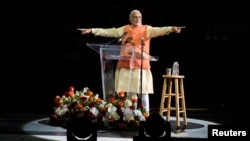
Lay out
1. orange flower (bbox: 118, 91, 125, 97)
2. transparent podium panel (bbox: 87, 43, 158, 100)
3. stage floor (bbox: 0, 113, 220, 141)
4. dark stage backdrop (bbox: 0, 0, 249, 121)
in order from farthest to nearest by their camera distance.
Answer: dark stage backdrop (bbox: 0, 0, 249, 121) → orange flower (bbox: 118, 91, 125, 97) → transparent podium panel (bbox: 87, 43, 158, 100) → stage floor (bbox: 0, 113, 220, 141)

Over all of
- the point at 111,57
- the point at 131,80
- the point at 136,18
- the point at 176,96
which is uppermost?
the point at 136,18

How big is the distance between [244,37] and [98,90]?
3.16 metres

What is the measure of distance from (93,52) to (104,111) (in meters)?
3.65

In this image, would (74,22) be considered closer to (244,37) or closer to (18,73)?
(18,73)

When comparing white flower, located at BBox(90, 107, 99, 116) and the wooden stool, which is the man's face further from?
white flower, located at BBox(90, 107, 99, 116)

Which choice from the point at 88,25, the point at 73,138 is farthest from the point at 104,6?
the point at 73,138

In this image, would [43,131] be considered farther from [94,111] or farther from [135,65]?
[135,65]

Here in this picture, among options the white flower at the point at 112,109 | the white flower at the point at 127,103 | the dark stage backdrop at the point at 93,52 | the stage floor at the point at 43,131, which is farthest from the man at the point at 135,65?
the dark stage backdrop at the point at 93,52

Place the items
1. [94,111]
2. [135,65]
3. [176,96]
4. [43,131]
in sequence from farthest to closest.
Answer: [135,65] < [176,96] < [94,111] < [43,131]

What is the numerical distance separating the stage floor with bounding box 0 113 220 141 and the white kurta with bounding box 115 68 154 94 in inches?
25.7

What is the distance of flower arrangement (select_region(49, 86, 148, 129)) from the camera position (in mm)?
5207

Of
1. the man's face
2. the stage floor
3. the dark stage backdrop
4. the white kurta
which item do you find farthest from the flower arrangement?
the dark stage backdrop

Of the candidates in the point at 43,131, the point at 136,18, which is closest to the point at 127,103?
the point at 43,131

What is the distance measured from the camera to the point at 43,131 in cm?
507
